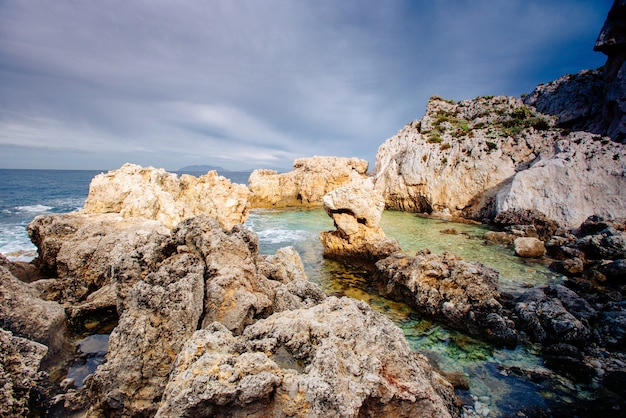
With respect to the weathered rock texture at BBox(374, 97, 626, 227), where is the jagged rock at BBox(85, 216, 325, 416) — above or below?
below

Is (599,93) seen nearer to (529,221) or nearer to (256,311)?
(529,221)

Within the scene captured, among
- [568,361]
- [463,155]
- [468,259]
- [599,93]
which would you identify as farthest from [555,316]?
[599,93]

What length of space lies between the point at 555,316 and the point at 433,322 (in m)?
3.55

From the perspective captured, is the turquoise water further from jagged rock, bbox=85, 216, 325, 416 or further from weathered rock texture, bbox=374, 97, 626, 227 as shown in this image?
weathered rock texture, bbox=374, 97, 626, 227

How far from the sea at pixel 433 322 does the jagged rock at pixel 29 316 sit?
75cm

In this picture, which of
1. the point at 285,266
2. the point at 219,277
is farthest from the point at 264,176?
the point at 219,277

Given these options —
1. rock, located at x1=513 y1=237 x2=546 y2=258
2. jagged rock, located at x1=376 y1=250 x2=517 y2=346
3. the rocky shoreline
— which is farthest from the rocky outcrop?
jagged rock, located at x1=376 y1=250 x2=517 y2=346

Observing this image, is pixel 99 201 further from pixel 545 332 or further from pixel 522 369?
pixel 545 332

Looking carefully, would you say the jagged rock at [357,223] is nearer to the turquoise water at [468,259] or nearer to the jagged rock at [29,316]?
the turquoise water at [468,259]

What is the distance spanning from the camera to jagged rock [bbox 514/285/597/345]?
8250 mm

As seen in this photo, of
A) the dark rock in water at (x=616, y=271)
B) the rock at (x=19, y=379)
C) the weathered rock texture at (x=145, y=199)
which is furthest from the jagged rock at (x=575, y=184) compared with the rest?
the rock at (x=19, y=379)

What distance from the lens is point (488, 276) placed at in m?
10.7

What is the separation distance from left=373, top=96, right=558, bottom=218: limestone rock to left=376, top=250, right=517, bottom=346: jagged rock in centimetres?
2322

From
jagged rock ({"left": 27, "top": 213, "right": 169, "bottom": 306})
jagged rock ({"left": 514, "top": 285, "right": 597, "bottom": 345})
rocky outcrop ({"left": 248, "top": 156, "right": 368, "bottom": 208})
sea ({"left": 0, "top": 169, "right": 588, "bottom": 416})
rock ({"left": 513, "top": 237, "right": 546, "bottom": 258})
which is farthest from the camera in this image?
rocky outcrop ({"left": 248, "top": 156, "right": 368, "bottom": 208})
